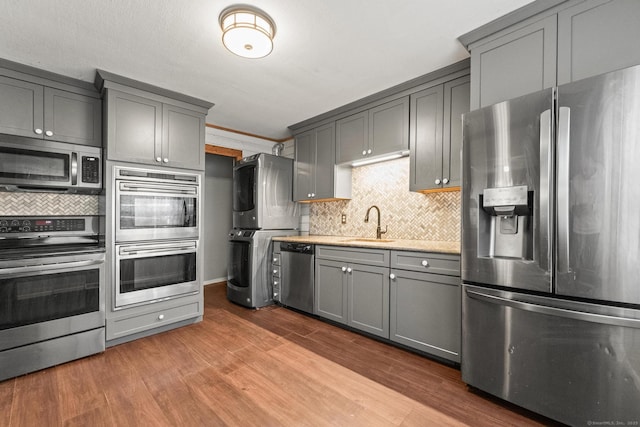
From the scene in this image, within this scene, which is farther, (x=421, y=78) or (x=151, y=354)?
(x=421, y=78)

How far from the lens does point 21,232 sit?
8.36ft

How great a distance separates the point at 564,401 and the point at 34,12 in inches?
148

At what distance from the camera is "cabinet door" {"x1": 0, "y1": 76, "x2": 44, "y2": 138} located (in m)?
2.33

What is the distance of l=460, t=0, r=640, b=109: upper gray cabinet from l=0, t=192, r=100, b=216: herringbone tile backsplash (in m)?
3.57

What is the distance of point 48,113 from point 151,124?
2.52ft

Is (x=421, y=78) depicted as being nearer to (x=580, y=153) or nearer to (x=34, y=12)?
(x=580, y=153)

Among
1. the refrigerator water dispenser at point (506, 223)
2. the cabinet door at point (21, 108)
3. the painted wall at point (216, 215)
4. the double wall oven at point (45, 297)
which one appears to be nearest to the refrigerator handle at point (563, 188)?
the refrigerator water dispenser at point (506, 223)

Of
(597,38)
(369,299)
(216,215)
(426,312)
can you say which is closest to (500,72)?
(597,38)

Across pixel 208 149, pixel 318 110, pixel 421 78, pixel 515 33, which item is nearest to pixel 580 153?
pixel 515 33

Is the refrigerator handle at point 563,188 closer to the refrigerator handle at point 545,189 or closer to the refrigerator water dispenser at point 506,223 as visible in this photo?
the refrigerator handle at point 545,189

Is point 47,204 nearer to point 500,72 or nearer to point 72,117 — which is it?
point 72,117

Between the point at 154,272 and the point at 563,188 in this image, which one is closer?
the point at 563,188

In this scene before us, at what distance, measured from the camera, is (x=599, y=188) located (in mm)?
1436

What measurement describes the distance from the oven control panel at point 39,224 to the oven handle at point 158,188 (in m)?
0.63
